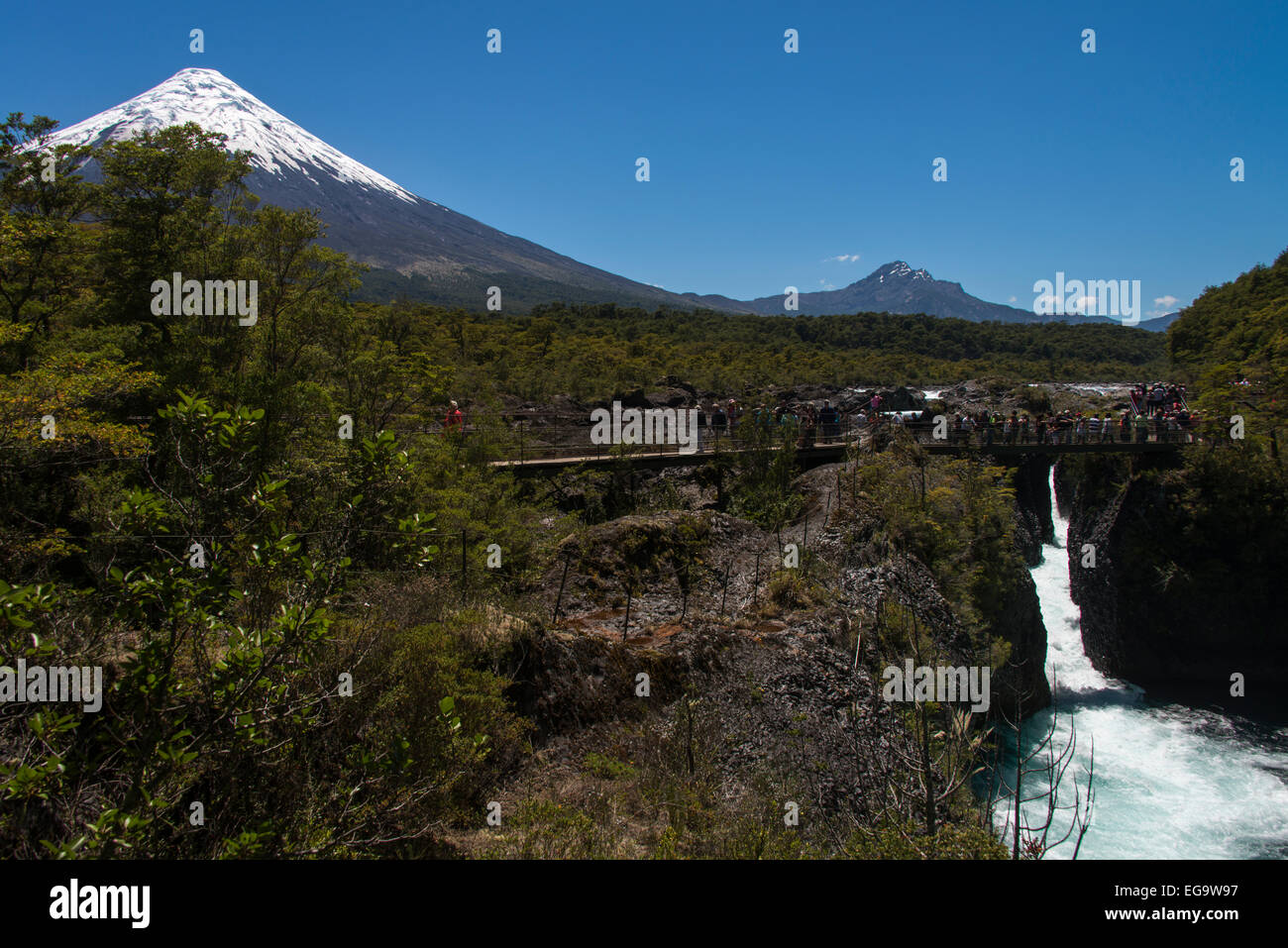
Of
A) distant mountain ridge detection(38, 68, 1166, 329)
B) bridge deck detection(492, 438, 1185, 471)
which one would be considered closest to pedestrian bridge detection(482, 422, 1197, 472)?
bridge deck detection(492, 438, 1185, 471)

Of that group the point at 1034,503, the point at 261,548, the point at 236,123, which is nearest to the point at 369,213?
the point at 236,123

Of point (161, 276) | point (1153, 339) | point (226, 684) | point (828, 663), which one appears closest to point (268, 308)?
point (161, 276)

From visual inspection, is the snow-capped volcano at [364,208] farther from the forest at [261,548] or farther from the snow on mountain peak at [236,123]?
the forest at [261,548]

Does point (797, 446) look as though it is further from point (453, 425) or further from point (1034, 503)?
point (1034, 503)

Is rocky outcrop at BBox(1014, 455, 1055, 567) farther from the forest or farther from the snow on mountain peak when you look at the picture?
the snow on mountain peak

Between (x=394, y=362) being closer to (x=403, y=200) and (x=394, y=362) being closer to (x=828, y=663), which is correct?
(x=828, y=663)
